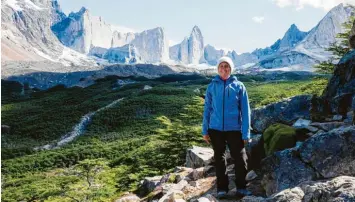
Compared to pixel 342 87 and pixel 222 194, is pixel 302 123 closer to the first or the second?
pixel 342 87

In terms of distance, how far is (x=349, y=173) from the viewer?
6.33 m

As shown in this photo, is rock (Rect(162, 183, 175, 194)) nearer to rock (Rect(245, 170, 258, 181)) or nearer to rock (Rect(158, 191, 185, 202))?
rock (Rect(158, 191, 185, 202))

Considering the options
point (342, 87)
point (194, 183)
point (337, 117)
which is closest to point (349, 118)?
point (337, 117)

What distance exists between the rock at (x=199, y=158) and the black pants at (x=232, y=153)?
3875 millimetres

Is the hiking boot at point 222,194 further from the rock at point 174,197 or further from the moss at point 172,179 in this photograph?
the moss at point 172,179

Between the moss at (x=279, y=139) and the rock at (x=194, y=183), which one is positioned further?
the rock at (x=194, y=183)

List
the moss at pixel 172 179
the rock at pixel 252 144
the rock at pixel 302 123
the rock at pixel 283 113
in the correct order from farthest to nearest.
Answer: the rock at pixel 283 113 → the moss at pixel 172 179 → the rock at pixel 302 123 → the rock at pixel 252 144

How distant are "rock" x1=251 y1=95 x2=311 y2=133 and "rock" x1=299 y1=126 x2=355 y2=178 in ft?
14.8

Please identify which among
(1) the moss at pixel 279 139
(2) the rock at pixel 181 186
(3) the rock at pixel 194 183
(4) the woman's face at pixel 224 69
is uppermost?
(4) the woman's face at pixel 224 69

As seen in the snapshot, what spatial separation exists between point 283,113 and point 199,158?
3268 mm

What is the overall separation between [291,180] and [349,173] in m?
1.16

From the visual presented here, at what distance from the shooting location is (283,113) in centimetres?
1194

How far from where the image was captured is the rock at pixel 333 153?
21.2ft

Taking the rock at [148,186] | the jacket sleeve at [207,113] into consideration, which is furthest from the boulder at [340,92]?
the rock at [148,186]
